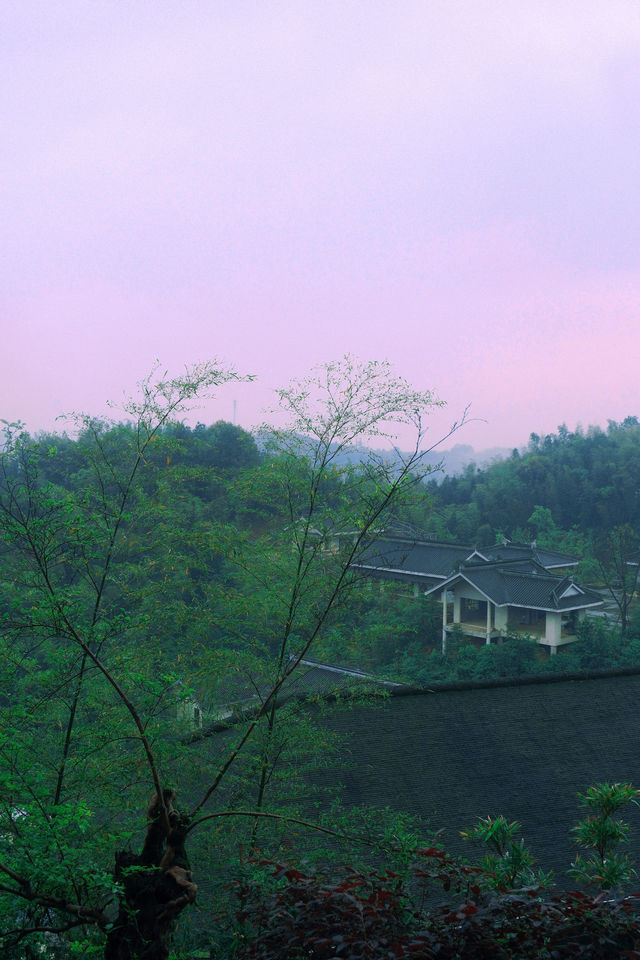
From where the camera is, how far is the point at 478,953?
1.84 m

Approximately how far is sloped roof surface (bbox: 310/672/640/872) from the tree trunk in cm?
219

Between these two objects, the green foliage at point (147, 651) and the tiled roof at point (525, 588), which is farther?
the tiled roof at point (525, 588)

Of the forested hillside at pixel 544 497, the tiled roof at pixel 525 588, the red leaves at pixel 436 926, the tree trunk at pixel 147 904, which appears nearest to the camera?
the red leaves at pixel 436 926

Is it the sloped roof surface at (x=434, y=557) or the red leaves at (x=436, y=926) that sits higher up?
the sloped roof surface at (x=434, y=557)

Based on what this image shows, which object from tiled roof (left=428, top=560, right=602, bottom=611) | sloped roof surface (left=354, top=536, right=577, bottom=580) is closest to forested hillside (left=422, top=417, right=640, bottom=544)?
sloped roof surface (left=354, top=536, right=577, bottom=580)

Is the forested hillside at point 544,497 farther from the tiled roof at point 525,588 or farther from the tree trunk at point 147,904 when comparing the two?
the tree trunk at point 147,904

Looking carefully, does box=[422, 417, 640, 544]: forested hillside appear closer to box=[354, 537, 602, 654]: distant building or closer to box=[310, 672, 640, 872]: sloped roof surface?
box=[354, 537, 602, 654]: distant building

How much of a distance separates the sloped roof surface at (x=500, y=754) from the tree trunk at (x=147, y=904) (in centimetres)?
219

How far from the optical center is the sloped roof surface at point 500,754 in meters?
4.39

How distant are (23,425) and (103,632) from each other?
83 centimetres

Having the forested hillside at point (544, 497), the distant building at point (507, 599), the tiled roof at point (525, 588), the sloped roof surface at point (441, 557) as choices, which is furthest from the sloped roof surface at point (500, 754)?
the forested hillside at point (544, 497)

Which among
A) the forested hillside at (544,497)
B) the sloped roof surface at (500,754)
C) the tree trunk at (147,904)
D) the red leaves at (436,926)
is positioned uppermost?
the forested hillside at (544,497)

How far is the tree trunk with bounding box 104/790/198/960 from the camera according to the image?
2.18 m

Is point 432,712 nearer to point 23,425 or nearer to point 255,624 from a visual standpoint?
point 255,624
